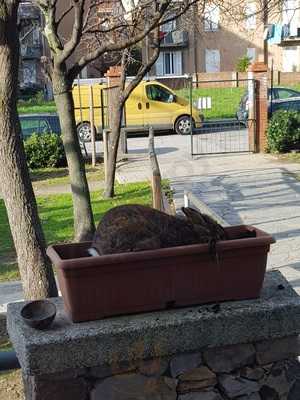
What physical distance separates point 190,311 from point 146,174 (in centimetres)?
1366

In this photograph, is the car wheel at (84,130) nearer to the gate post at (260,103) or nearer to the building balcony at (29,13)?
the building balcony at (29,13)

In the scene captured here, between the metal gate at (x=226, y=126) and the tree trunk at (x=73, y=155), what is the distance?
1044 centimetres

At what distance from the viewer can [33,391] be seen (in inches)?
95.3

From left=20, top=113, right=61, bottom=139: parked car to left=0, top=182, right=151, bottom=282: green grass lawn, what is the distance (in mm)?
6585

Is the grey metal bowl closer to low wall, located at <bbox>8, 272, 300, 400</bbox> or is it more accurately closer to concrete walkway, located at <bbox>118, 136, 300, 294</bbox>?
low wall, located at <bbox>8, 272, 300, 400</bbox>

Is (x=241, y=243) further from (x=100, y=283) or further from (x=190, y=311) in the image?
(x=100, y=283)

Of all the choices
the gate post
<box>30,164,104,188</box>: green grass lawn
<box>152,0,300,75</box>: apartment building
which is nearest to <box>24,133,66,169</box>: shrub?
<box>30,164,104,188</box>: green grass lawn

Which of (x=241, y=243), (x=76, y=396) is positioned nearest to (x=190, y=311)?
(x=241, y=243)

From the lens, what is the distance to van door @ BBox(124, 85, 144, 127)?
83.4 feet

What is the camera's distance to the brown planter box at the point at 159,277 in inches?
96.2

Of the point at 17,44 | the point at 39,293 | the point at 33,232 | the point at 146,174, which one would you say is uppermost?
the point at 17,44

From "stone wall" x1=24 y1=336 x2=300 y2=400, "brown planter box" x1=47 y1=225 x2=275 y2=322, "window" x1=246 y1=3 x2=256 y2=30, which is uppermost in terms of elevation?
"window" x1=246 y1=3 x2=256 y2=30

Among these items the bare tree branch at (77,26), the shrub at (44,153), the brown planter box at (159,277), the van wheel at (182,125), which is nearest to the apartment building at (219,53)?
the van wheel at (182,125)

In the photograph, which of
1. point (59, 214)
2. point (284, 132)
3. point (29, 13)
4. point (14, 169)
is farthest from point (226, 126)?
point (14, 169)
